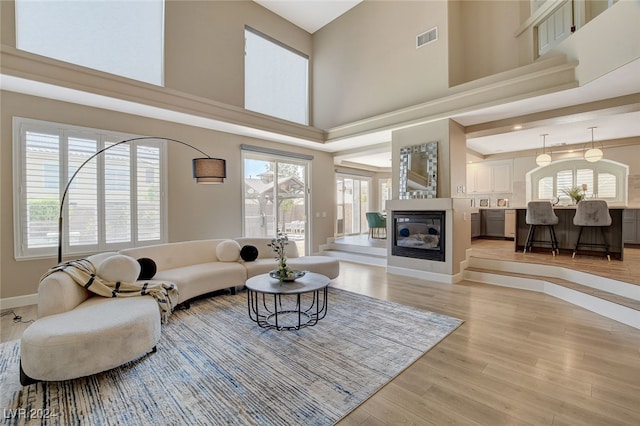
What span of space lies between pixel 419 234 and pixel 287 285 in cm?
320

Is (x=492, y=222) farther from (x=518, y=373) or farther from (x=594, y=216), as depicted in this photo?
(x=518, y=373)

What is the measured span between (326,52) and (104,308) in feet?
22.9

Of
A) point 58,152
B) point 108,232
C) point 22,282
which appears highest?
point 58,152

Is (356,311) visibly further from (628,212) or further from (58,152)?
(628,212)

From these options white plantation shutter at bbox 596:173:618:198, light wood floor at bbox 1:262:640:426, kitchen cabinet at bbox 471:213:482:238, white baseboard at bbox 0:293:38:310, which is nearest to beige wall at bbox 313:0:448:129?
light wood floor at bbox 1:262:640:426

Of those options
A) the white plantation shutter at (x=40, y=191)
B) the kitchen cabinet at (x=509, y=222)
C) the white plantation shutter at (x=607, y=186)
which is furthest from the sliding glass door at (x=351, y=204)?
the white plantation shutter at (x=40, y=191)

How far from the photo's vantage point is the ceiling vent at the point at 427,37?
4961 millimetres

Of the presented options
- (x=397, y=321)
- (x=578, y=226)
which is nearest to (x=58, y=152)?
(x=397, y=321)

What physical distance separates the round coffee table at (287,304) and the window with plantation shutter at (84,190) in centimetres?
250

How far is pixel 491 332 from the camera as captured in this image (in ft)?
9.67

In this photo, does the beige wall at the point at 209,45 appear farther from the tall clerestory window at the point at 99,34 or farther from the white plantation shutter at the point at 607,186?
the white plantation shutter at the point at 607,186

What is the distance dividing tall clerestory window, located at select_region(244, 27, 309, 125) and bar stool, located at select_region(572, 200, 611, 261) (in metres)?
5.98

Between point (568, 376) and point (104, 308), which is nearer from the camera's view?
point (568, 376)

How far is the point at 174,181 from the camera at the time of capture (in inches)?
192
